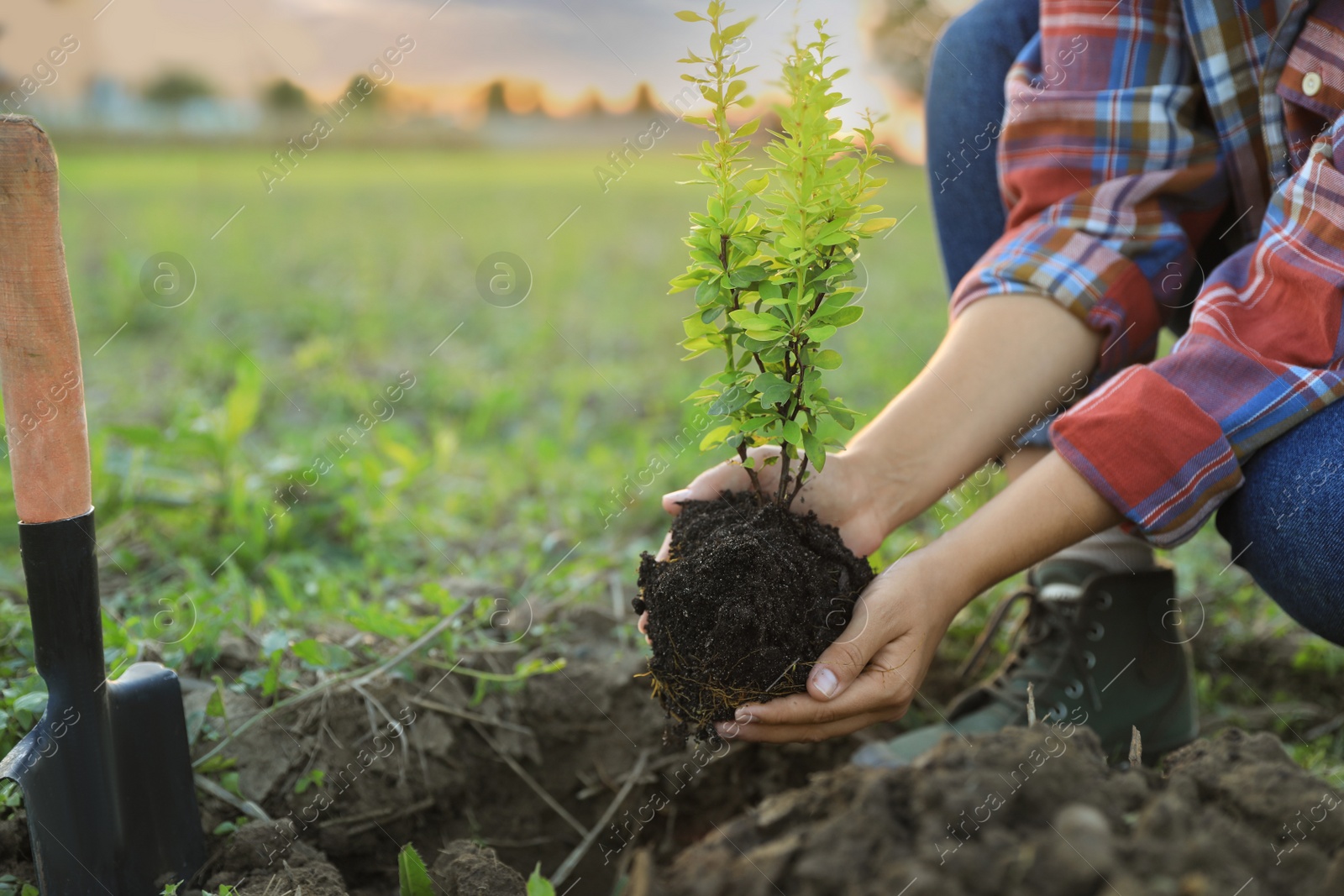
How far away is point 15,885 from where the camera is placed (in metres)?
1.40

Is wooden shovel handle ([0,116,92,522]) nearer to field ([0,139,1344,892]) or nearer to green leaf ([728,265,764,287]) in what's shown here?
field ([0,139,1344,892])

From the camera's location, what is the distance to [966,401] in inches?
70.1

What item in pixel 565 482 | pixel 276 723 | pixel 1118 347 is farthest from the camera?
pixel 565 482

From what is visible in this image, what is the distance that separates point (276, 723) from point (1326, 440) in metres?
1.98

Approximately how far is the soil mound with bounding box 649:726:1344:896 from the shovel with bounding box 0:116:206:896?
1030mm

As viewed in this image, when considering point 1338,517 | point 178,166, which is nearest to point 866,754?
point 1338,517

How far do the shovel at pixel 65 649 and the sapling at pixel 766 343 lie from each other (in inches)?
34.4

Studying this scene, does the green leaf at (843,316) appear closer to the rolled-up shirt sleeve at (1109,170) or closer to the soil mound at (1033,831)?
the rolled-up shirt sleeve at (1109,170)

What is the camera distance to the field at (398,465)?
1964 millimetres

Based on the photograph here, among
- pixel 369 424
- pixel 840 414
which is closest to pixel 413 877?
pixel 840 414

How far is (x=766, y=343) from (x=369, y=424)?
8.51 feet

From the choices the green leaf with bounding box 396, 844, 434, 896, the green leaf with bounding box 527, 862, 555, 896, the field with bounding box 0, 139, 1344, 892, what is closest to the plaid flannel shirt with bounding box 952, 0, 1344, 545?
the field with bounding box 0, 139, 1344, 892

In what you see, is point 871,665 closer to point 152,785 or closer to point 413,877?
point 413,877

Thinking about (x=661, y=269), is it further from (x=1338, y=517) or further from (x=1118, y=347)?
(x=1338, y=517)
